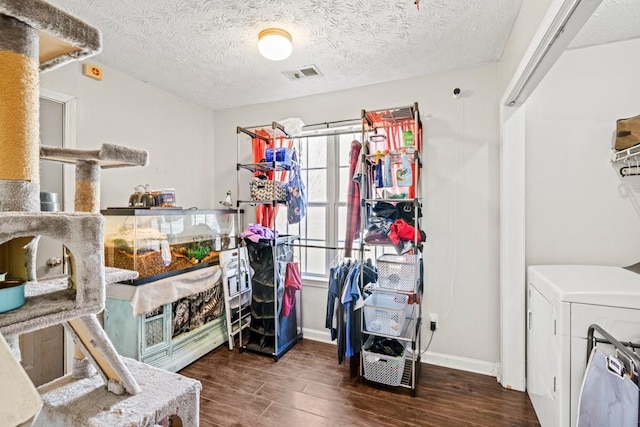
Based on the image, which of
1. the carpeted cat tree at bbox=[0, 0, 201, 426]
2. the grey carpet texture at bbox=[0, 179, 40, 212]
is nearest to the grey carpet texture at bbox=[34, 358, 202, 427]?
the carpeted cat tree at bbox=[0, 0, 201, 426]

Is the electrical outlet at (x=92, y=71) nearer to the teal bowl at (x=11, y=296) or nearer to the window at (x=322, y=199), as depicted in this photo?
the window at (x=322, y=199)

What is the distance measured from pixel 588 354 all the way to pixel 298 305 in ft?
7.50

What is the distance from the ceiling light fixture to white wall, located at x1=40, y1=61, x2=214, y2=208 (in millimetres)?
1508

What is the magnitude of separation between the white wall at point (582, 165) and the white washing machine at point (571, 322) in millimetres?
358

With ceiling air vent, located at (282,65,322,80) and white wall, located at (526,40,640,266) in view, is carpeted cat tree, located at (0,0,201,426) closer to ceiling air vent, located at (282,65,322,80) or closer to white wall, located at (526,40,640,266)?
ceiling air vent, located at (282,65,322,80)

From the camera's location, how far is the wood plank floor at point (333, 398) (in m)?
1.96

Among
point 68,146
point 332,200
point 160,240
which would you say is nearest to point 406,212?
point 332,200

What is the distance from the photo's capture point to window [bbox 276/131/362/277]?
10.2 ft

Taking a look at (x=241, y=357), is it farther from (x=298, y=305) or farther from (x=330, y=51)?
(x=330, y=51)

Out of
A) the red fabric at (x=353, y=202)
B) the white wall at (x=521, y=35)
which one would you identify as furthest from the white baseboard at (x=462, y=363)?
the white wall at (x=521, y=35)

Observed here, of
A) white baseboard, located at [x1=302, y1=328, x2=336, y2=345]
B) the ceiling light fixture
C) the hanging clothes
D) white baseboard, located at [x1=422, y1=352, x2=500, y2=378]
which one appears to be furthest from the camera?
white baseboard, located at [x1=302, y1=328, x2=336, y2=345]

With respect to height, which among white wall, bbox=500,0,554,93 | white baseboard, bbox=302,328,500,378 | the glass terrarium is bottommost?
white baseboard, bbox=302,328,500,378

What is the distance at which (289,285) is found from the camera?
2.81m

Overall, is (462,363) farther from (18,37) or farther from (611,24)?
(18,37)
